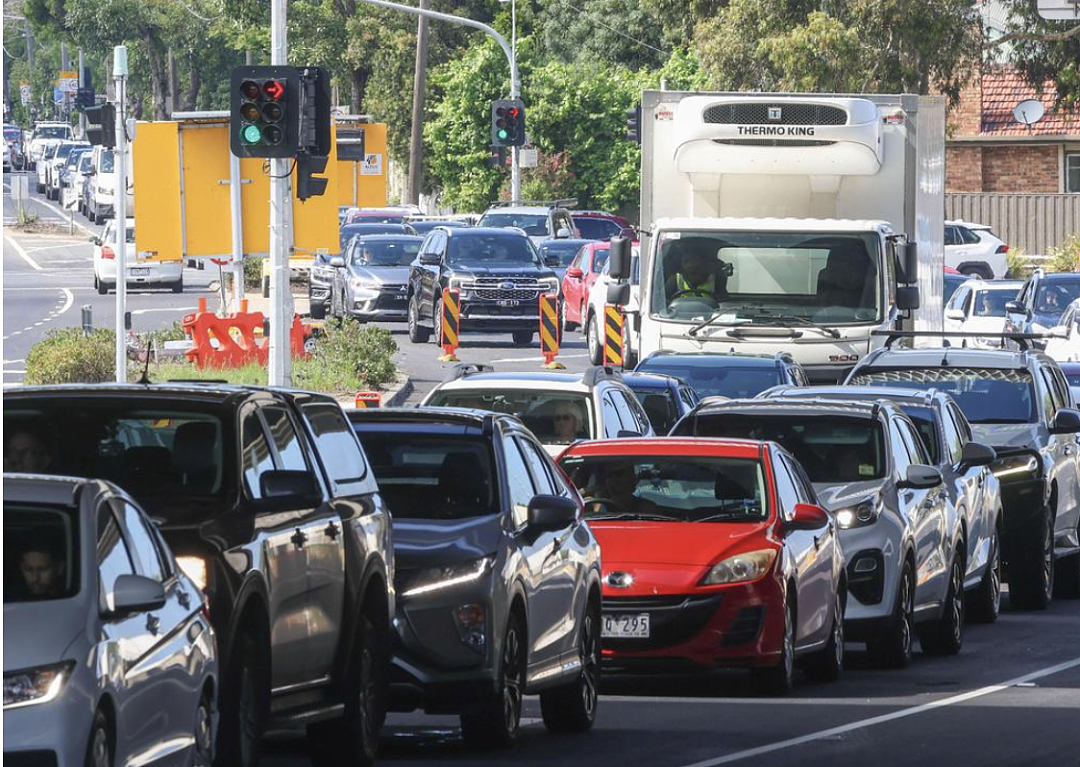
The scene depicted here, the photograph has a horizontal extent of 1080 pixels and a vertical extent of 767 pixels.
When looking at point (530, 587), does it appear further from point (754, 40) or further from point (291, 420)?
point (754, 40)

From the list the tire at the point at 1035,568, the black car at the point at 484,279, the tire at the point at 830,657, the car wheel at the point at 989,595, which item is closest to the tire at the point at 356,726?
the tire at the point at 830,657

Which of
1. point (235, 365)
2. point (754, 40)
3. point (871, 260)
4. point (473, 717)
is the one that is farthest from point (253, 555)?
point (754, 40)

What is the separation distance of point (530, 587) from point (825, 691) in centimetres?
348

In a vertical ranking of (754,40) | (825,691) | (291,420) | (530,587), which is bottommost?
(825,691)

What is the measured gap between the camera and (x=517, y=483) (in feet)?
40.5

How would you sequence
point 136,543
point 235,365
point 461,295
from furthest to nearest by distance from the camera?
point 461,295 → point 235,365 → point 136,543

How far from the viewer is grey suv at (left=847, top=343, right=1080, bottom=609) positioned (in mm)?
20734

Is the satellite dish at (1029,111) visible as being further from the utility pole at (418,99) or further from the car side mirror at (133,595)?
the car side mirror at (133,595)

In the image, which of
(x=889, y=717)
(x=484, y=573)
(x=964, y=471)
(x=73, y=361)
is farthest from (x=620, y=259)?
(x=484, y=573)

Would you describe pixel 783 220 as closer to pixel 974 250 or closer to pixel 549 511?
pixel 549 511

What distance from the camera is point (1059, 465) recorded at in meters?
21.4

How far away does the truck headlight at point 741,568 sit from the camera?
1380 centimetres

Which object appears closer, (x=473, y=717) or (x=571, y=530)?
(x=473, y=717)

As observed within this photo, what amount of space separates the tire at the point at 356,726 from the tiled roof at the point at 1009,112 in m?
53.8
